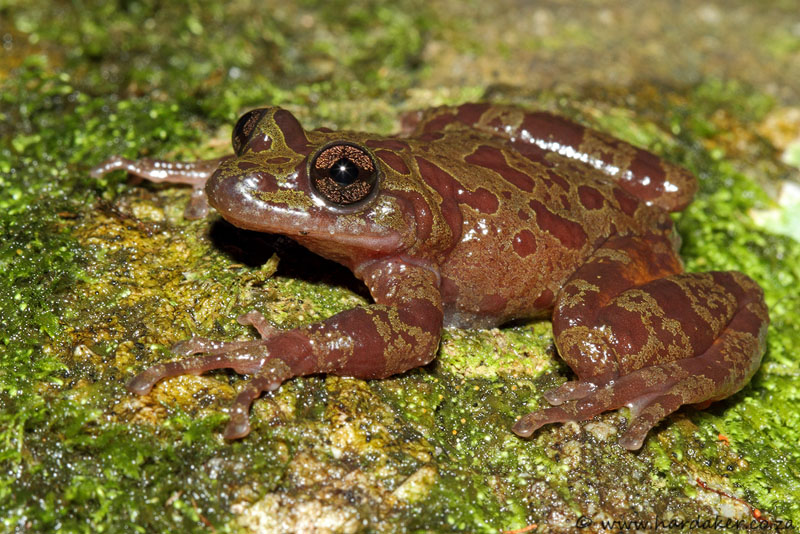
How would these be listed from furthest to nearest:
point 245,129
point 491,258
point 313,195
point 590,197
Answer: point 590,197, point 491,258, point 245,129, point 313,195

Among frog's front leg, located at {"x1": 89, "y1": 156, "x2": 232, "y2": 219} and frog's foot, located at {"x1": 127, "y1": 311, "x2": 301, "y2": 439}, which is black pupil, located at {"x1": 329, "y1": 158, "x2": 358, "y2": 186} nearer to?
frog's foot, located at {"x1": 127, "y1": 311, "x2": 301, "y2": 439}

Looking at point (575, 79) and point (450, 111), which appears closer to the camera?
point (450, 111)

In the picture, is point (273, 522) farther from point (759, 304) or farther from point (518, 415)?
point (759, 304)

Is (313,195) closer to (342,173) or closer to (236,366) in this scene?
(342,173)

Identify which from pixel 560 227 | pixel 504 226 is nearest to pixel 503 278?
pixel 504 226

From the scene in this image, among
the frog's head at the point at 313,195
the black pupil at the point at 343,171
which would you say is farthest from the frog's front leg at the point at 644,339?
the black pupil at the point at 343,171

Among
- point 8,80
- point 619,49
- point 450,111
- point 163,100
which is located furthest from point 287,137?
point 619,49

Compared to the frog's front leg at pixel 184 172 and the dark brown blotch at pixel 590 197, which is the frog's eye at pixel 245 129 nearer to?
the frog's front leg at pixel 184 172
